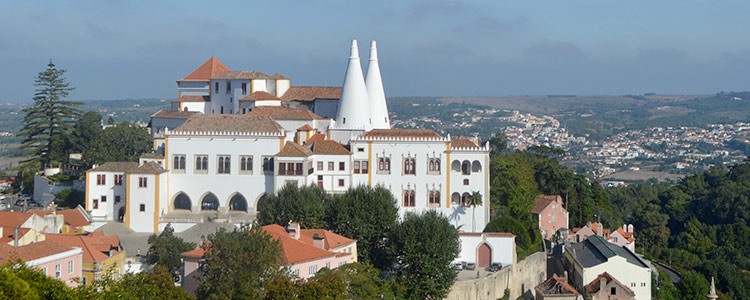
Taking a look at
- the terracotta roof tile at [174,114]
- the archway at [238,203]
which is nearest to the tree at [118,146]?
the terracotta roof tile at [174,114]

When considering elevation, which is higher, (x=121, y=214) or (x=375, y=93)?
(x=375, y=93)

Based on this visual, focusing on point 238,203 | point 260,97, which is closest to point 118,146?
point 260,97

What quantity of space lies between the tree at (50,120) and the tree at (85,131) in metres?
0.72

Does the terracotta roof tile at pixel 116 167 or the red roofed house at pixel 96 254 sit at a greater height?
the terracotta roof tile at pixel 116 167

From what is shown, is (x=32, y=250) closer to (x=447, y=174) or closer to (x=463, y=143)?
(x=447, y=174)

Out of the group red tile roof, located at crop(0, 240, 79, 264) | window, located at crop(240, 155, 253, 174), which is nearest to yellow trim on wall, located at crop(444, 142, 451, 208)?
window, located at crop(240, 155, 253, 174)

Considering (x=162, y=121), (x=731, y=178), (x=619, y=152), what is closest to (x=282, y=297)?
(x=162, y=121)

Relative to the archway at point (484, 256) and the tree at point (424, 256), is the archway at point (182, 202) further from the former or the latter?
the archway at point (484, 256)

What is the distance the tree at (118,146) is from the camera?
179 ft

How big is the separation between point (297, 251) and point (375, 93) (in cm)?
1766

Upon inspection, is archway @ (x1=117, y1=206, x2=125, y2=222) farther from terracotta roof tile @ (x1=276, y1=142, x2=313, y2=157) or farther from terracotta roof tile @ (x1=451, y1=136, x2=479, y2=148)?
terracotta roof tile @ (x1=451, y1=136, x2=479, y2=148)

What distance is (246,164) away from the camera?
49.3m

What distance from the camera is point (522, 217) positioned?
5250 cm

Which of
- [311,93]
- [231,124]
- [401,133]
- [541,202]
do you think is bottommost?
[541,202]
